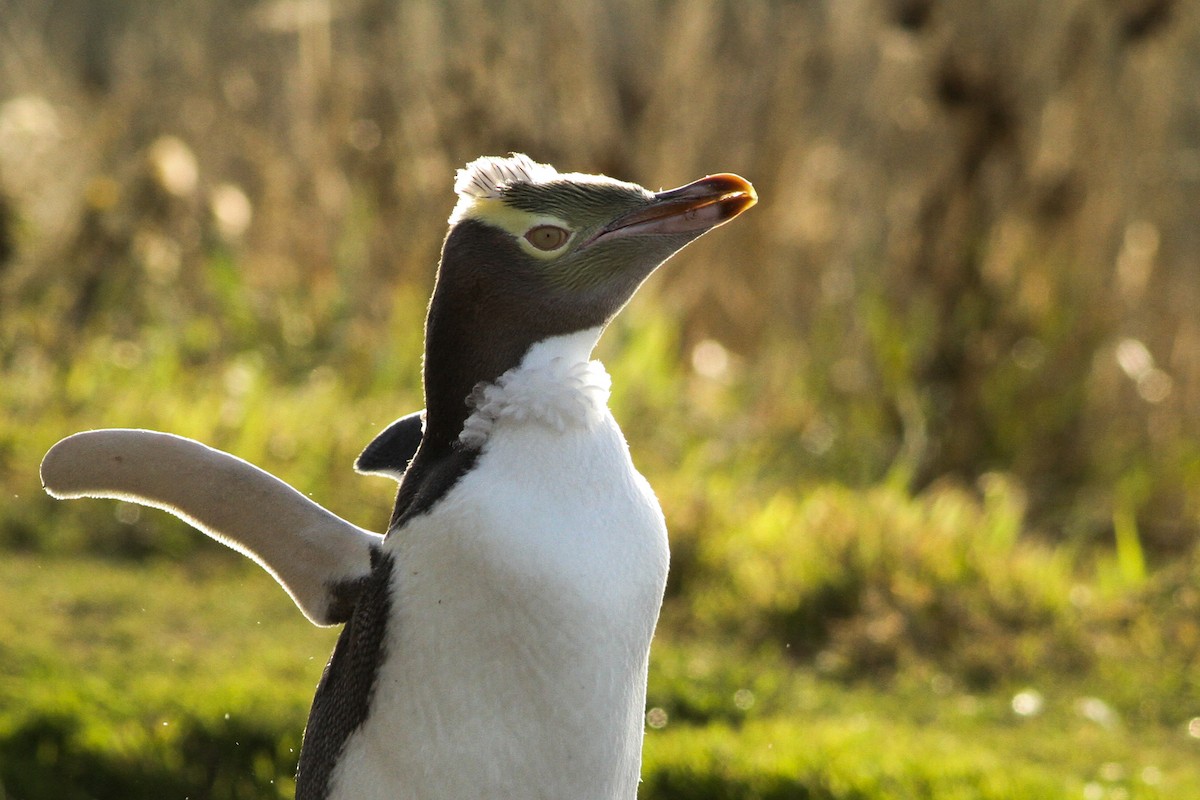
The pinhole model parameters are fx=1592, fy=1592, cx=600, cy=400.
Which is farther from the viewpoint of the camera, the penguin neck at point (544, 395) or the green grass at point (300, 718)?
the green grass at point (300, 718)

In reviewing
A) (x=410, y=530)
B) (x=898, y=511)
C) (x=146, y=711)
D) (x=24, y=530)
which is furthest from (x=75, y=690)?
(x=898, y=511)

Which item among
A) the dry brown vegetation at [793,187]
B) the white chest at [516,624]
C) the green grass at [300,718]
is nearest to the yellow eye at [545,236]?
the white chest at [516,624]

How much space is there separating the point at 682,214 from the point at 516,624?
1.83ft

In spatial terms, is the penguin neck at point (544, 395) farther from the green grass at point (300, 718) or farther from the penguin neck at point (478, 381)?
the green grass at point (300, 718)

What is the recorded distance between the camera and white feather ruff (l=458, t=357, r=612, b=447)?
1.98 metres

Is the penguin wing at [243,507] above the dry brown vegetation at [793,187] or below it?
below

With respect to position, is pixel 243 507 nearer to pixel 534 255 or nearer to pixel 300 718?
pixel 534 255

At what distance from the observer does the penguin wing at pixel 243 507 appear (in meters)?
2.11

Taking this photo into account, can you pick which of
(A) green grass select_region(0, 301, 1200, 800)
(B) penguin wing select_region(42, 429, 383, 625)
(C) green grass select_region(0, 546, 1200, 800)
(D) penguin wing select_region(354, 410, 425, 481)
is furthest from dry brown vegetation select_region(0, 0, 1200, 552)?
(B) penguin wing select_region(42, 429, 383, 625)

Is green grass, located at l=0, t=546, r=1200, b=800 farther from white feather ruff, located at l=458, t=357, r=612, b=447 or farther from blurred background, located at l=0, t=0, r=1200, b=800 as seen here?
white feather ruff, located at l=458, t=357, r=612, b=447

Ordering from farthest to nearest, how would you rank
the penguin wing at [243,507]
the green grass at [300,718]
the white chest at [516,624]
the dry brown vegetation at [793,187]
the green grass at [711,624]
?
the dry brown vegetation at [793,187]
the green grass at [711,624]
the green grass at [300,718]
the penguin wing at [243,507]
the white chest at [516,624]

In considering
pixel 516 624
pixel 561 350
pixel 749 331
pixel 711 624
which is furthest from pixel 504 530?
pixel 749 331

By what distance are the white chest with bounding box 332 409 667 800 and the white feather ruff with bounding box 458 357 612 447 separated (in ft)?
0.04

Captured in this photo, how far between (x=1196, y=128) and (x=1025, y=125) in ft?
7.69
